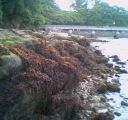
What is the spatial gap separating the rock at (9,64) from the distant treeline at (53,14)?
96.0ft

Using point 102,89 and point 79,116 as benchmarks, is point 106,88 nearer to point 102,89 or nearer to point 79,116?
point 102,89

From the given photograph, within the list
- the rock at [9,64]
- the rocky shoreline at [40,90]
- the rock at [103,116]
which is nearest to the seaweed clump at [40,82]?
the rocky shoreline at [40,90]

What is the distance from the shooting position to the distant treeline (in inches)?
2062

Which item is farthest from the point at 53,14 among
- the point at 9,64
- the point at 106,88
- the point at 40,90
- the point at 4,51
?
the point at 40,90

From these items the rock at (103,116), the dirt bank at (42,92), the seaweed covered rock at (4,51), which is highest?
the seaweed covered rock at (4,51)

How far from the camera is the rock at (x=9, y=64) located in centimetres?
1864

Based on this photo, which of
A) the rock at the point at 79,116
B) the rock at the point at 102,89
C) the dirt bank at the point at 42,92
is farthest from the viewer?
the rock at the point at 102,89

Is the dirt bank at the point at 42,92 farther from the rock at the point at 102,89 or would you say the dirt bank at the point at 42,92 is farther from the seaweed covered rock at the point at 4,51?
the rock at the point at 102,89

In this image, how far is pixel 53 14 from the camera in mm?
106125

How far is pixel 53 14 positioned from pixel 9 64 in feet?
289

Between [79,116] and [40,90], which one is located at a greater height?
[40,90]

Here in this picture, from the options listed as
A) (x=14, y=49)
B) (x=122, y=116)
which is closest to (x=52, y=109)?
(x=14, y=49)

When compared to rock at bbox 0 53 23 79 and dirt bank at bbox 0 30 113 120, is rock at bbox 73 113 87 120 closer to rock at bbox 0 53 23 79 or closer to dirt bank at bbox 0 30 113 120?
dirt bank at bbox 0 30 113 120

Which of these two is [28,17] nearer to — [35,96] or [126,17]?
[35,96]
